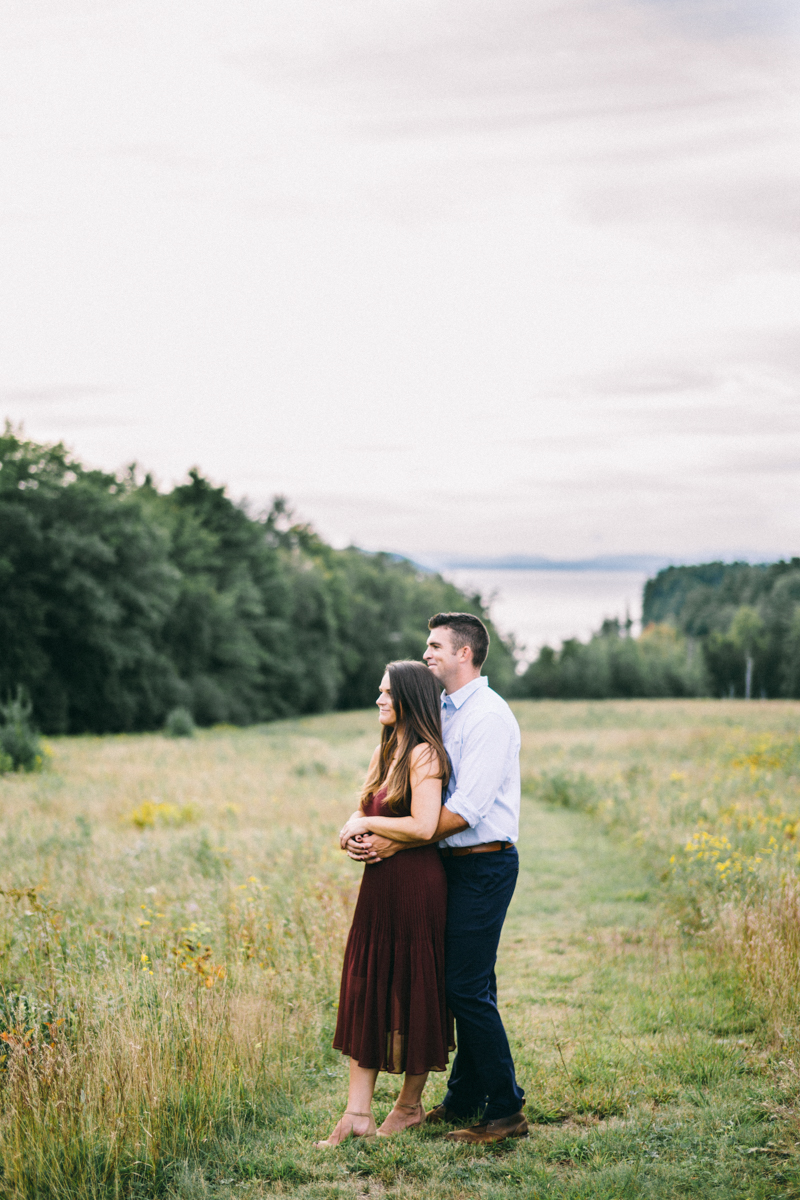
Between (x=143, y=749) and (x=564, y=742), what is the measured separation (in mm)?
12466

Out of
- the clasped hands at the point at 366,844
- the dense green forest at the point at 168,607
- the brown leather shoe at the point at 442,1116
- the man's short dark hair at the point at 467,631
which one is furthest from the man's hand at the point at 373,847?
the dense green forest at the point at 168,607

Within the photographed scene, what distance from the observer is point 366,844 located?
406 centimetres

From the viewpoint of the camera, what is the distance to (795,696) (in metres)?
58.2

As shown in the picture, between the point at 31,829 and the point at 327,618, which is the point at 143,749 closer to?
the point at 31,829

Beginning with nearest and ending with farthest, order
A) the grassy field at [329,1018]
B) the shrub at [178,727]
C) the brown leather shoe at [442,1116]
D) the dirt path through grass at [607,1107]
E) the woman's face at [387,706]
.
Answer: the dirt path through grass at [607,1107]
the grassy field at [329,1018]
the woman's face at [387,706]
the brown leather shoe at [442,1116]
the shrub at [178,727]

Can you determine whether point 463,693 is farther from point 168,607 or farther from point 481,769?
point 168,607

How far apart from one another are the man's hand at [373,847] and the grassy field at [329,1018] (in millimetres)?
1264

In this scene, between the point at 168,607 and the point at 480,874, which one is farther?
the point at 168,607

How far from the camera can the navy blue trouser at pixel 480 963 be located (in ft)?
13.5

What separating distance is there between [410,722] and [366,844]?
57cm

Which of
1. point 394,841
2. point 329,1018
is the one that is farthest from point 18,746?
point 394,841

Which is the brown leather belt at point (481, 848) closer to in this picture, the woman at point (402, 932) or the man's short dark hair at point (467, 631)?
the woman at point (402, 932)

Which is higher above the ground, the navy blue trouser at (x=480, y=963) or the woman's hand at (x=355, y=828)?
the woman's hand at (x=355, y=828)

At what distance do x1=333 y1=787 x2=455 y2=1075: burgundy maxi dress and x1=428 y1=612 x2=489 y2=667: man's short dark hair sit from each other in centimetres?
82
